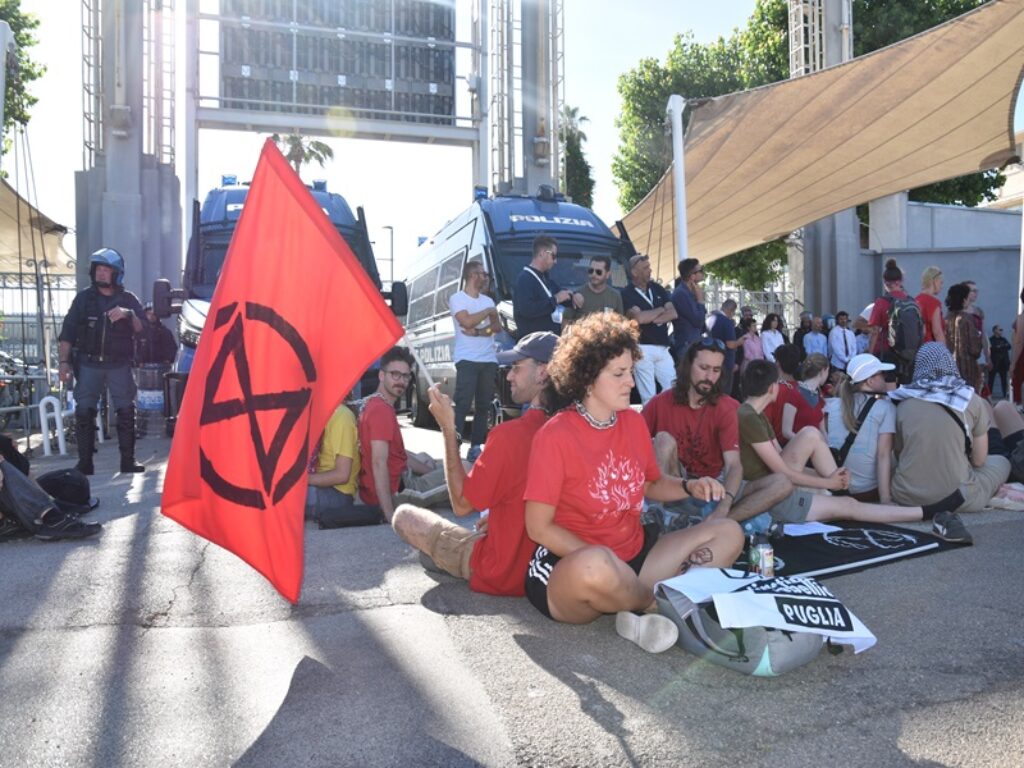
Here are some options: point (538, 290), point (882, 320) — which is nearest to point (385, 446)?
point (538, 290)

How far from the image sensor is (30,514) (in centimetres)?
543

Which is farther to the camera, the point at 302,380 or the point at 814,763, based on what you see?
the point at 302,380

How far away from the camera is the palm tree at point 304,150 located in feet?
134

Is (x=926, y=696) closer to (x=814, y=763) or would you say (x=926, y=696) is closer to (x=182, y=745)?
(x=814, y=763)

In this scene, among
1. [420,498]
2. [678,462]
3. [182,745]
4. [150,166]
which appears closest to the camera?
[182,745]

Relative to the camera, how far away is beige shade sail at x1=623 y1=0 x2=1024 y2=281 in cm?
980

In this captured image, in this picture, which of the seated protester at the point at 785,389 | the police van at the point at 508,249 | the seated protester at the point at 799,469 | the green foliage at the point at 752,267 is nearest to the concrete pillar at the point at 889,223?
the green foliage at the point at 752,267

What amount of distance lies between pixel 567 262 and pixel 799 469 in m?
4.78

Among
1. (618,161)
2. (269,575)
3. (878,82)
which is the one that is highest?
(618,161)

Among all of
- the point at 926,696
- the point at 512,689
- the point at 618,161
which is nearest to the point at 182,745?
the point at 512,689

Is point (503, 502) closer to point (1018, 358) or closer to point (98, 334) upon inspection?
point (98, 334)

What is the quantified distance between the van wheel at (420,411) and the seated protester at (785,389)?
20.5 feet

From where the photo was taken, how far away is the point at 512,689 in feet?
10.2

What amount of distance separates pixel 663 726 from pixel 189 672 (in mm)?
1735
